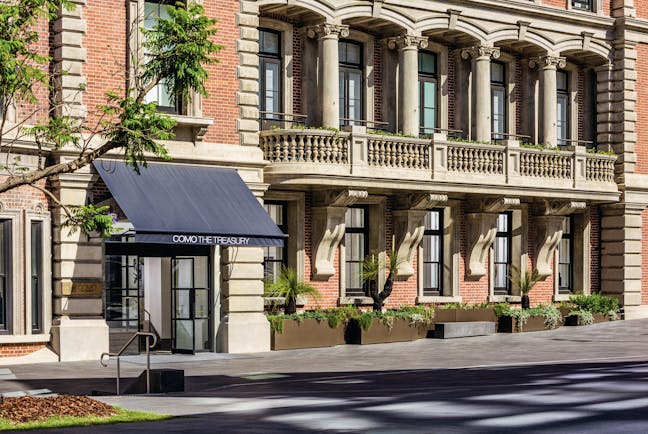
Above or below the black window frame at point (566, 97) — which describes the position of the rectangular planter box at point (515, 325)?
below

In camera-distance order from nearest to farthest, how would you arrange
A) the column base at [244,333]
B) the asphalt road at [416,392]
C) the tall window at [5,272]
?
the asphalt road at [416,392] → the tall window at [5,272] → the column base at [244,333]

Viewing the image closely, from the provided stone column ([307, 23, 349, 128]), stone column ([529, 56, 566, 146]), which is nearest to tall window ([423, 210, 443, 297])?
stone column ([529, 56, 566, 146])

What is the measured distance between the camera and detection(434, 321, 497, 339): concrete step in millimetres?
32781

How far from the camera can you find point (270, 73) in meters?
31.7

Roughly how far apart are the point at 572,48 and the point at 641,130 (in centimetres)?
389

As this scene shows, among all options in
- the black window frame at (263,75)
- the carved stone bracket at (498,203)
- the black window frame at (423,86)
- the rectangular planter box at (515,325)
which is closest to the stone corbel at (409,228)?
the carved stone bracket at (498,203)

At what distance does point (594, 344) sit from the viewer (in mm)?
30203

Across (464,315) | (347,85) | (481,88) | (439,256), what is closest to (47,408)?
(347,85)

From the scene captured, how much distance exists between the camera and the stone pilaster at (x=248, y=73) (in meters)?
29.1

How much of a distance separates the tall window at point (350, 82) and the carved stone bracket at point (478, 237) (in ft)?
15.9

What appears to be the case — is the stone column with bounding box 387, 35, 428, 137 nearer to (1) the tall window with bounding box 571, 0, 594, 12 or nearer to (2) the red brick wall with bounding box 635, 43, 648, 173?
(1) the tall window with bounding box 571, 0, 594, 12

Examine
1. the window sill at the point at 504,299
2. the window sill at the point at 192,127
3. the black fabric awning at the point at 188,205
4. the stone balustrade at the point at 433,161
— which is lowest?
the window sill at the point at 504,299

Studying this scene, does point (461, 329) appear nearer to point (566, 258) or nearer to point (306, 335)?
point (306, 335)

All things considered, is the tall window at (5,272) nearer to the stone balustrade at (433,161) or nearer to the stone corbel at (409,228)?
the stone balustrade at (433,161)
